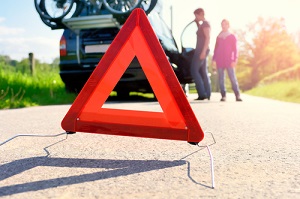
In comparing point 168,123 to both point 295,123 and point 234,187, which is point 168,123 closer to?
point 234,187

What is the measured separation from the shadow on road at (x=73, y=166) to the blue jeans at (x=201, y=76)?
6.55 metres

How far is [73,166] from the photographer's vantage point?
2504 mm

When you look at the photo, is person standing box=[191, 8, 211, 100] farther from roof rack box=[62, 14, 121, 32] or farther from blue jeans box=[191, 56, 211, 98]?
roof rack box=[62, 14, 121, 32]

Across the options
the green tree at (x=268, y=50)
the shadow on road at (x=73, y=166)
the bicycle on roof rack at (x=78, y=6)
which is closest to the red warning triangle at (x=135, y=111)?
the shadow on road at (x=73, y=166)

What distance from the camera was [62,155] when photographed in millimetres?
2844

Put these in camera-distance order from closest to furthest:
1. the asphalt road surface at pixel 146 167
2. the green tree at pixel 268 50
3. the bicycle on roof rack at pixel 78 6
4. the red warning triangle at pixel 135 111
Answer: the asphalt road surface at pixel 146 167 < the red warning triangle at pixel 135 111 < the bicycle on roof rack at pixel 78 6 < the green tree at pixel 268 50

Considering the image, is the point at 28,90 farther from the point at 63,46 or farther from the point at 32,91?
the point at 63,46

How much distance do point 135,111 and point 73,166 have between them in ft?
1.83

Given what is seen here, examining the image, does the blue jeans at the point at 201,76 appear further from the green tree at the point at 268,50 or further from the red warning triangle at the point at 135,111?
the green tree at the point at 268,50

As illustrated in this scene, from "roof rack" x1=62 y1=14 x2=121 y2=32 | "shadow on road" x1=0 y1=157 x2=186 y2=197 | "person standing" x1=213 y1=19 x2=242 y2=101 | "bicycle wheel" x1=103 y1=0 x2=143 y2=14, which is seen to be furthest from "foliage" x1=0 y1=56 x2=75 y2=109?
"shadow on road" x1=0 y1=157 x2=186 y2=197

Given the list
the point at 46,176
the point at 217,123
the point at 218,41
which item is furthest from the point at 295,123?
the point at 218,41

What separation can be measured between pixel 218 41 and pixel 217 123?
15.2 feet

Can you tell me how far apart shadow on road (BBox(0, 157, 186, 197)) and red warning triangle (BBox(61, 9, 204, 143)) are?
195mm

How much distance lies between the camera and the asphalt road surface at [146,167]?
77.8 inches
